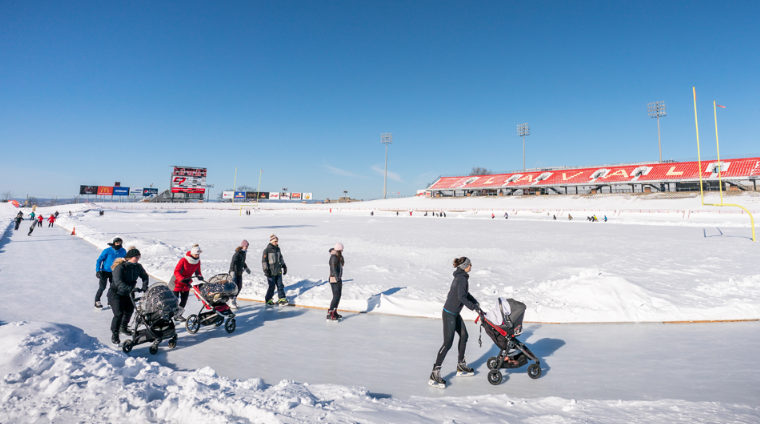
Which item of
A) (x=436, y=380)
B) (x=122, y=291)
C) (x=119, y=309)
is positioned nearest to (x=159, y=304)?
(x=122, y=291)

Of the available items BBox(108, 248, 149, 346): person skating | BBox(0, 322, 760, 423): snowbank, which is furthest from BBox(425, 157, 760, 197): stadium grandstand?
BBox(108, 248, 149, 346): person skating

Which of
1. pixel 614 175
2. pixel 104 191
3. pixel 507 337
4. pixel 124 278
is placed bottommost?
pixel 507 337

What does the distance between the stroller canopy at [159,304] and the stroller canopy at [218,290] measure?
83cm

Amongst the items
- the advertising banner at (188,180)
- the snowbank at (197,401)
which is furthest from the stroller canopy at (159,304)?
the advertising banner at (188,180)

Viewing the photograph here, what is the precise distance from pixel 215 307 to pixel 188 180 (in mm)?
84364

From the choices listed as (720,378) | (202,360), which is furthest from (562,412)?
(202,360)

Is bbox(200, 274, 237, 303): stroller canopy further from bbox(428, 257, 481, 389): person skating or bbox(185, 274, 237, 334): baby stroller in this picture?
bbox(428, 257, 481, 389): person skating

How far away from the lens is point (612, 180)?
6284 centimetres

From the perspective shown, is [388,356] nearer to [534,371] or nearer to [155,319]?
[534,371]

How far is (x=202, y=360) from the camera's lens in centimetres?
525

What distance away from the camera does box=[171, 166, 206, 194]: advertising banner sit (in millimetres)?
77812

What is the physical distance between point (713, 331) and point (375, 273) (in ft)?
27.1

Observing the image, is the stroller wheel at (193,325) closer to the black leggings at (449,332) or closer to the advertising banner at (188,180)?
the black leggings at (449,332)

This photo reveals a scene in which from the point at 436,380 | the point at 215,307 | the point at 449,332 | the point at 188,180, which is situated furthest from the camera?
the point at 188,180
